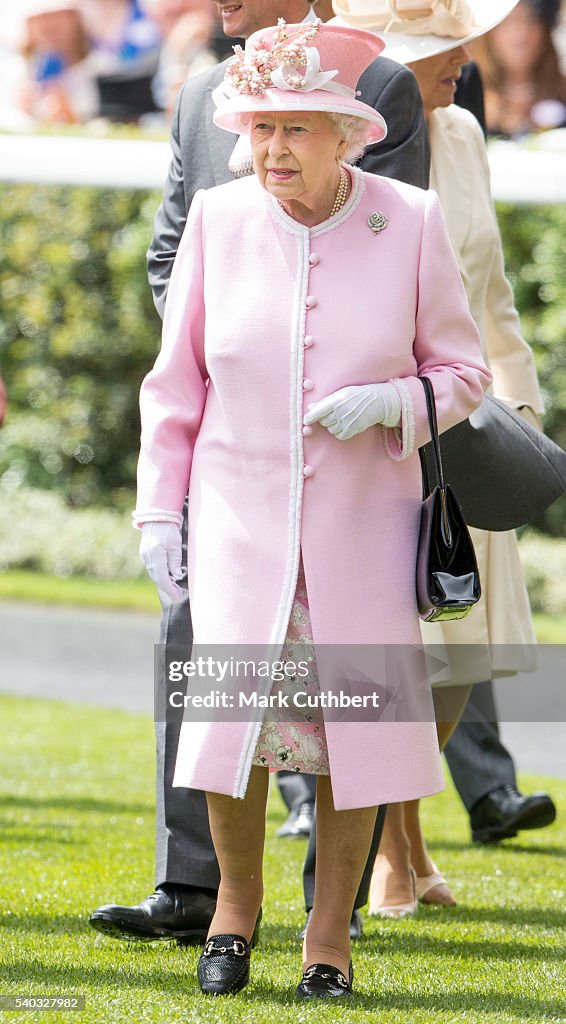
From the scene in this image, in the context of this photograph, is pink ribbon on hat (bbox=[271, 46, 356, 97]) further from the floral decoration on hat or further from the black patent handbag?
the black patent handbag

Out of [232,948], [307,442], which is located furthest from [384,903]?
[307,442]

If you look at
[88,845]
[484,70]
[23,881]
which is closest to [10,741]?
[88,845]

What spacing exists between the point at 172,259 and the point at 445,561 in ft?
3.77

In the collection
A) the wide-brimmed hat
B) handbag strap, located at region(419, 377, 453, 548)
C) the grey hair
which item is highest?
the wide-brimmed hat

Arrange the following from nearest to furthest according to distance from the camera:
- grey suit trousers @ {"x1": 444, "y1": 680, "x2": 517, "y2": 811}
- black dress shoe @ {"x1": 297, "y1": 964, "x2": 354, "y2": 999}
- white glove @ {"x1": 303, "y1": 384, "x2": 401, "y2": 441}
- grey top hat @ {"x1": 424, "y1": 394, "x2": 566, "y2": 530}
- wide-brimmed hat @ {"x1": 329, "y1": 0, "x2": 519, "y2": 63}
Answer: white glove @ {"x1": 303, "y1": 384, "x2": 401, "y2": 441}
black dress shoe @ {"x1": 297, "y1": 964, "x2": 354, "y2": 999}
grey top hat @ {"x1": 424, "y1": 394, "x2": 566, "y2": 530}
wide-brimmed hat @ {"x1": 329, "y1": 0, "x2": 519, "y2": 63}
grey suit trousers @ {"x1": 444, "y1": 680, "x2": 517, "y2": 811}

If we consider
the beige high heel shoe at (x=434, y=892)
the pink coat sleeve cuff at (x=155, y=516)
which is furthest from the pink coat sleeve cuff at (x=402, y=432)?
the beige high heel shoe at (x=434, y=892)

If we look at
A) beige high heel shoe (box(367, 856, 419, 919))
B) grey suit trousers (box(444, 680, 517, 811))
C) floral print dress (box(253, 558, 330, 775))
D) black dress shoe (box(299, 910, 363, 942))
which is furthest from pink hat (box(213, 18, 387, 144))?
grey suit trousers (box(444, 680, 517, 811))

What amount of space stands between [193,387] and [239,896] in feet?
3.30

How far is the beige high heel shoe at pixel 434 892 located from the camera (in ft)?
14.5

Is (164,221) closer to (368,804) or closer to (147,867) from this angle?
(368,804)

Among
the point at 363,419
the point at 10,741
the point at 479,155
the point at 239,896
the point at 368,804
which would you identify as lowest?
the point at 10,741

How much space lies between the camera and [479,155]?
4.51 metres

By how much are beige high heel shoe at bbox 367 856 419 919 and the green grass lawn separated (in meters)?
0.05

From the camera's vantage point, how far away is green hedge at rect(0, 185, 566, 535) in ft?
49.5
